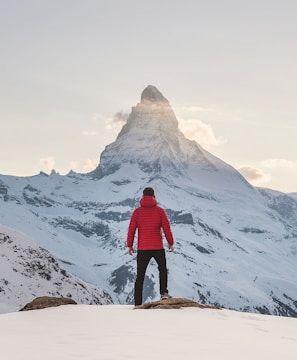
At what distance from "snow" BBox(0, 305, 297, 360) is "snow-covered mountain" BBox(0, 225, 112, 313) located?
97098 mm

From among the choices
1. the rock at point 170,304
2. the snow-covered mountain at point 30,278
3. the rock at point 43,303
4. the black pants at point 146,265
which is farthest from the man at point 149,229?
the snow-covered mountain at point 30,278

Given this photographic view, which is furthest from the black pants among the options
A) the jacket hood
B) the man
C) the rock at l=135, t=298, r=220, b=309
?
the jacket hood

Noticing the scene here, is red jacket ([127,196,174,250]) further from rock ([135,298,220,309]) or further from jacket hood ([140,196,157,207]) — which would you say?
rock ([135,298,220,309])

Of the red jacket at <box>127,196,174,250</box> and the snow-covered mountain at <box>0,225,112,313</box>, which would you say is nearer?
the red jacket at <box>127,196,174,250</box>

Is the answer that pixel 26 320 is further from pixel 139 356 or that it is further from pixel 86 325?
pixel 139 356

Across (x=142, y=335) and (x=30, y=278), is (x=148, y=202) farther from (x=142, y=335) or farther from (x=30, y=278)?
(x=30, y=278)

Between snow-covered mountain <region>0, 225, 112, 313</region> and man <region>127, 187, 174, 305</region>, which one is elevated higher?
man <region>127, 187, 174, 305</region>

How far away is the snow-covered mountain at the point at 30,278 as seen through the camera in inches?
4574

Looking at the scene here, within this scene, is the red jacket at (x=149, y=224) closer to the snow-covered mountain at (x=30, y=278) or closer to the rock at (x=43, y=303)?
the rock at (x=43, y=303)

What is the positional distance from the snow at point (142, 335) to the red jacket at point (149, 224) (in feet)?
6.05

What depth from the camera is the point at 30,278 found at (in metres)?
124

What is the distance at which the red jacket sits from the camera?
15.9m

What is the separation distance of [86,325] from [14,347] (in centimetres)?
298

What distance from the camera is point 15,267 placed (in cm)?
12562
